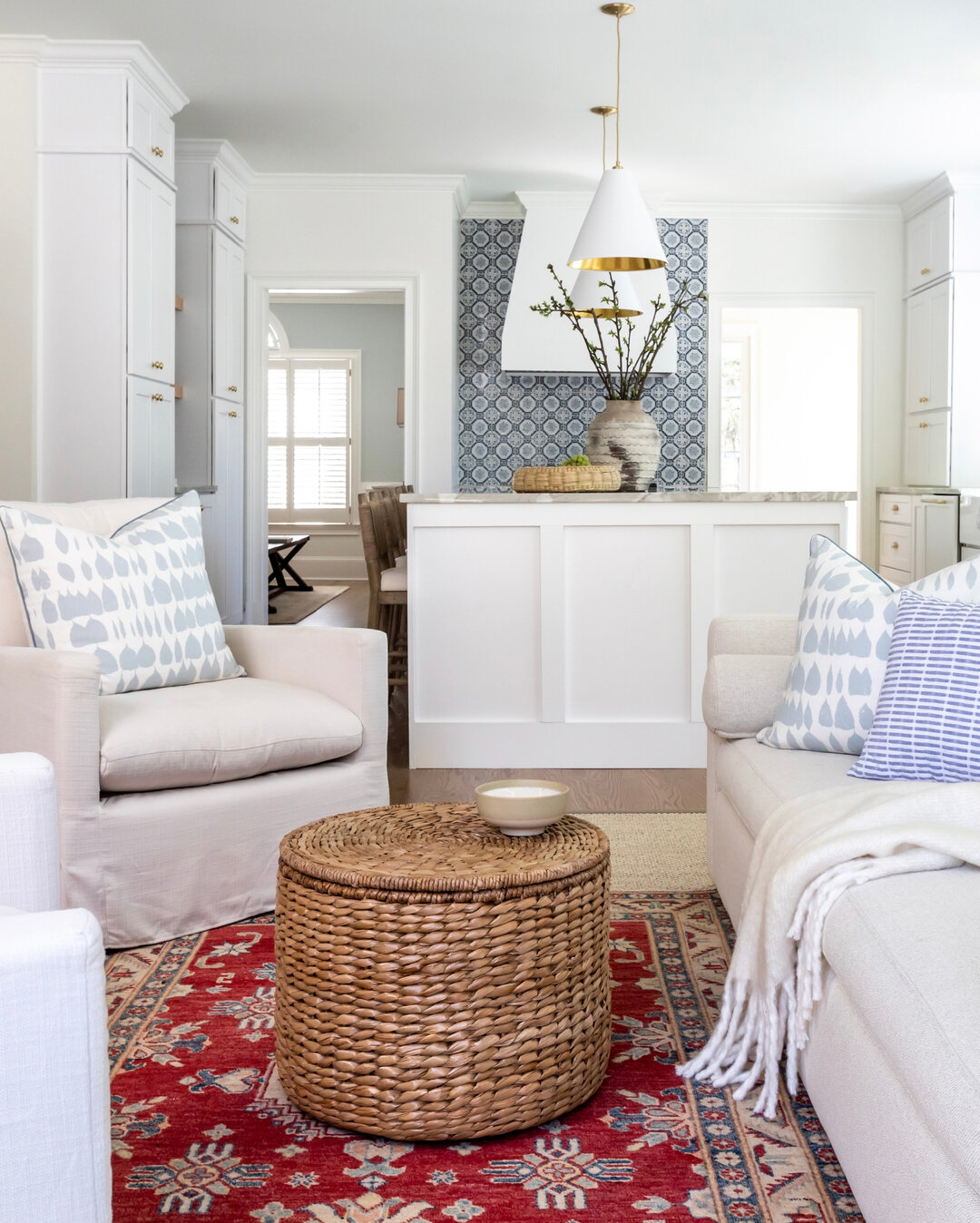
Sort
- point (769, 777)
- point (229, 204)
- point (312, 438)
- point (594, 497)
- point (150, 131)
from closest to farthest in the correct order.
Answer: point (769, 777) < point (594, 497) < point (150, 131) < point (229, 204) < point (312, 438)

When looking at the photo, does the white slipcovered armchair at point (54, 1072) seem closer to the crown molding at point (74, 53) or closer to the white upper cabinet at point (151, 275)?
the white upper cabinet at point (151, 275)

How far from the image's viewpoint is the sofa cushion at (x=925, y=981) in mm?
1004

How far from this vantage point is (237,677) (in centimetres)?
279

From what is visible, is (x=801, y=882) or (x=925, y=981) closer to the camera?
(x=925, y=981)

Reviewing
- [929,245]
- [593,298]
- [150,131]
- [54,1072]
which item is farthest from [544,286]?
[54,1072]

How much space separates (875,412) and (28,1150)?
6.92m

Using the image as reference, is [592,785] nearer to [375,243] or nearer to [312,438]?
[375,243]

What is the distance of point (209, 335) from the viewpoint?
19.0 feet

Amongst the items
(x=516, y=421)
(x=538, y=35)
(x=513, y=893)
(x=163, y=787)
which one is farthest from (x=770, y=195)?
(x=513, y=893)

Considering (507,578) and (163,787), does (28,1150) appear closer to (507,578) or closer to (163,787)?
(163,787)

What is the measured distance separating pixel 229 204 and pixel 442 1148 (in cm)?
544

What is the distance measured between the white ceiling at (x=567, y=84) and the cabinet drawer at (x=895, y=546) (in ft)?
6.25

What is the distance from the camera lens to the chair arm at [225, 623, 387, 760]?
2613 millimetres


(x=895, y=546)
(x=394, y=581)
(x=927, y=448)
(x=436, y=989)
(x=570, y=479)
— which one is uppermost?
(x=927, y=448)
